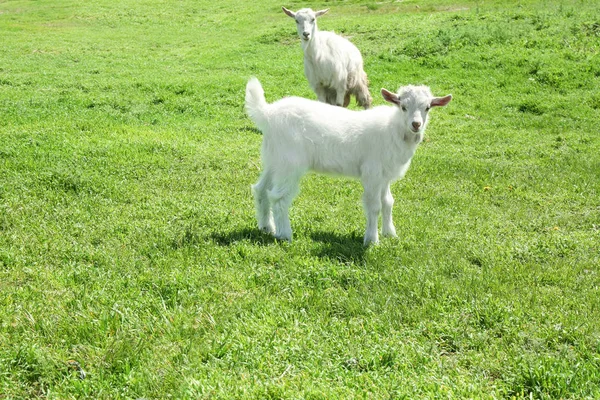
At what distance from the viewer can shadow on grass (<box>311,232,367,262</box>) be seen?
6121 mm

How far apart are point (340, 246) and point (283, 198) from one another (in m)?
0.81

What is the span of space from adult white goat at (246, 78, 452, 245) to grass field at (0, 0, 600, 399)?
52cm

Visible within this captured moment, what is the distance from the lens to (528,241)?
6723 mm

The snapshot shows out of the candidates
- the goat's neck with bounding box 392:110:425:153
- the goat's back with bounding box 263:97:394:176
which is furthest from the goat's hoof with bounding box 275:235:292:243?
the goat's neck with bounding box 392:110:425:153

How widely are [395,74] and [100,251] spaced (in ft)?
42.6

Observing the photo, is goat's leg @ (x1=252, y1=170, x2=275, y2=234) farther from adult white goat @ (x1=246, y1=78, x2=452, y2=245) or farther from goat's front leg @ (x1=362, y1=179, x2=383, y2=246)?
goat's front leg @ (x1=362, y1=179, x2=383, y2=246)

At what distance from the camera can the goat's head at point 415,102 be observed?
6.27 meters

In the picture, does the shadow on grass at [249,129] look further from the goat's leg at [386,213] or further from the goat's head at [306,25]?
the goat's leg at [386,213]

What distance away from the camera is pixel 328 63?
1330 centimetres

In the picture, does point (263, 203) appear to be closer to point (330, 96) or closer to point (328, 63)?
point (328, 63)

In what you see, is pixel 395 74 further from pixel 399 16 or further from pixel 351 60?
pixel 399 16

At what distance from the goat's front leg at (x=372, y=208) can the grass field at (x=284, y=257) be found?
25cm

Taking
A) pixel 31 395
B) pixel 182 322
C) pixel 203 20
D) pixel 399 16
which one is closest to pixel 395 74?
pixel 399 16

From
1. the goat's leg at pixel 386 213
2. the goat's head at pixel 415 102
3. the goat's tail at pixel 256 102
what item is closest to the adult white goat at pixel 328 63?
the goat's tail at pixel 256 102
